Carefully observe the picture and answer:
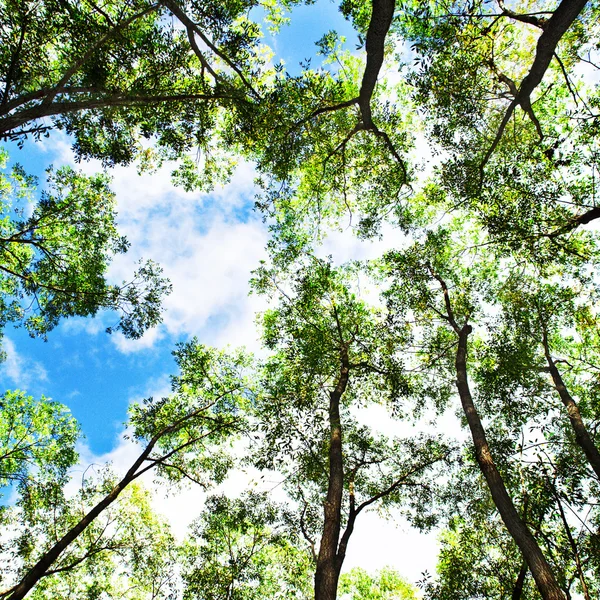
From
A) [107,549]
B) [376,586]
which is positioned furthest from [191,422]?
[376,586]

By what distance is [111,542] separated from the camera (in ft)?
46.2

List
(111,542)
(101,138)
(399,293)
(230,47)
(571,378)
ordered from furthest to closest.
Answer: (571,378) → (399,293) → (111,542) → (101,138) → (230,47)

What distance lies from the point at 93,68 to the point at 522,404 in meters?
17.9

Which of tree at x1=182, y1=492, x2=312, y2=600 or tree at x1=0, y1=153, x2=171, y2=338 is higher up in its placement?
tree at x1=0, y1=153, x2=171, y2=338

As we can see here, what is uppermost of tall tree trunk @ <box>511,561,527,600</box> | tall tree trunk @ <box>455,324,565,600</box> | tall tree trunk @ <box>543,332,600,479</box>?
tall tree trunk @ <box>543,332,600,479</box>

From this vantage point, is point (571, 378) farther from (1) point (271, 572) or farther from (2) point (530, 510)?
(1) point (271, 572)

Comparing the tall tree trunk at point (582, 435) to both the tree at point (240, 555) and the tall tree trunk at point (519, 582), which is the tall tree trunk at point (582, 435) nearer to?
the tall tree trunk at point (519, 582)

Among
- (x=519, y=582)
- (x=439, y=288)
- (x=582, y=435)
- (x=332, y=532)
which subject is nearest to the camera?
(x=332, y=532)

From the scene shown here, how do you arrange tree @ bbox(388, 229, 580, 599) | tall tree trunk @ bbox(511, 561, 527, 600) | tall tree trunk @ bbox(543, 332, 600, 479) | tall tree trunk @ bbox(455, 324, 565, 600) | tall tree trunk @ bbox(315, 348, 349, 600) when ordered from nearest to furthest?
tall tree trunk @ bbox(455, 324, 565, 600)
tall tree trunk @ bbox(315, 348, 349, 600)
tall tree trunk @ bbox(511, 561, 527, 600)
tall tree trunk @ bbox(543, 332, 600, 479)
tree @ bbox(388, 229, 580, 599)

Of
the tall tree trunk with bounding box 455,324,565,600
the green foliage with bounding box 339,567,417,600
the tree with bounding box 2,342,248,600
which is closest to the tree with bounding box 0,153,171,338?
the tree with bounding box 2,342,248,600

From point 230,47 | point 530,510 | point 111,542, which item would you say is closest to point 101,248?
point 230,47

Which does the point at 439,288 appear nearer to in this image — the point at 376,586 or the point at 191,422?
the point at 191,422

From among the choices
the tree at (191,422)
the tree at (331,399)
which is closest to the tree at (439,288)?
the tree at (331,399)

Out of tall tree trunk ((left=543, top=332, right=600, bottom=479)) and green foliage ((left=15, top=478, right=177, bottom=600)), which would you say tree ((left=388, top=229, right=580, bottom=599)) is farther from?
green foliage ((left=15, top=478, right=177, bottom=600))
